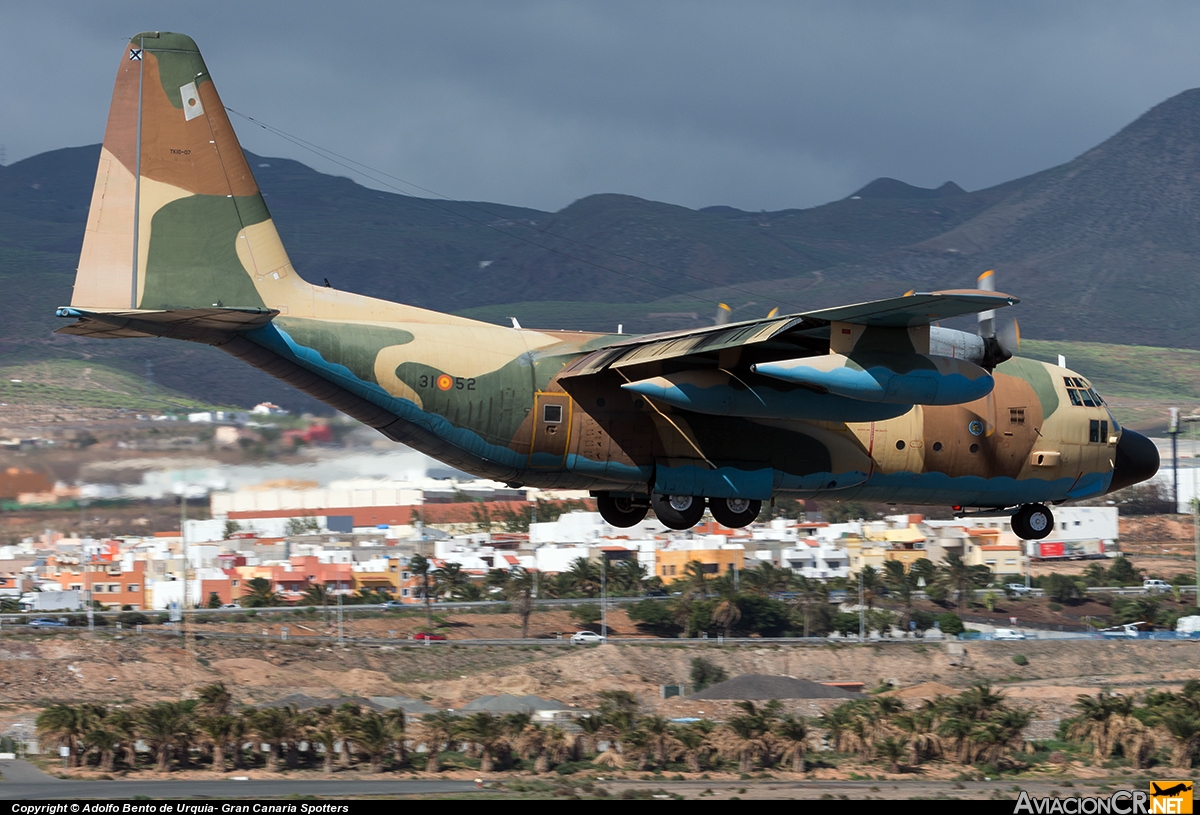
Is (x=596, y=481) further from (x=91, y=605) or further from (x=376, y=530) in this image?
(x=376, y=530)

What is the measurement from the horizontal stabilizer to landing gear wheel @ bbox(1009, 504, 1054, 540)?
628 inches

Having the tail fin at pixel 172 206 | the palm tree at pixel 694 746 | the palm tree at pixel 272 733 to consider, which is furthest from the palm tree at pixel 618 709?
the tail fin at pixel 172 206

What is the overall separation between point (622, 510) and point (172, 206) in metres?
10.3

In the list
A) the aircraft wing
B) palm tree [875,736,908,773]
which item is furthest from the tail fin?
palm tree [875,736,908,773]

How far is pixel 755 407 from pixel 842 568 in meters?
77.0

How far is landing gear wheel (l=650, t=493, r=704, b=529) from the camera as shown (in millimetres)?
26531

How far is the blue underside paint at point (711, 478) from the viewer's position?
81.1ft

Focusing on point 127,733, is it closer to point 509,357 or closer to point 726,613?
point 509,357

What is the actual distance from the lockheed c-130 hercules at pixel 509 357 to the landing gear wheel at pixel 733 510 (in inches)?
1.5

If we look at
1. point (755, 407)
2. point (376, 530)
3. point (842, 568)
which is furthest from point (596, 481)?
point (842, 568)

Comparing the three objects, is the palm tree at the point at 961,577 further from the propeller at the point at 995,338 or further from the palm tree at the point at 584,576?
the propeller at the point at 995,338

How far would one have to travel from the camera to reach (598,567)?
95.8 metres

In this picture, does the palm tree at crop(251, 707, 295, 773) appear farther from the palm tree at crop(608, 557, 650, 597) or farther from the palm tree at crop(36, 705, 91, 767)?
the palm tree at crop(608, 557, 650, 597)

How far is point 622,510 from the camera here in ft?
92.3
